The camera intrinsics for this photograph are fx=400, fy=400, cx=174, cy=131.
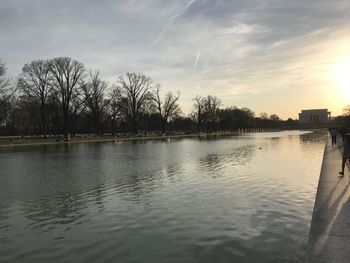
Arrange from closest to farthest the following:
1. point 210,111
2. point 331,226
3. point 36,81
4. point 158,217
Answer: point 331,226 < point 158,217 < point 36,81 < point 210,111

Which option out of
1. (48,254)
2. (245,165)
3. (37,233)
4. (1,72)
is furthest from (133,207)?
(1,72)

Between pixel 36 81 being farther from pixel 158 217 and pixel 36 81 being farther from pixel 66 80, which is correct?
pixel 158 217

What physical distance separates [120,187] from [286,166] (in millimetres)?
11421

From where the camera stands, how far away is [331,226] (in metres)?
8.94

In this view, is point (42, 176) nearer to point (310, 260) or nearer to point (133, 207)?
point (133, 207)

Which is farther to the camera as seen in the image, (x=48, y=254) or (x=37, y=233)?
(x=37, y=233)

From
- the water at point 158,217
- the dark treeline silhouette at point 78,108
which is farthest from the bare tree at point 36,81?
the water at point 158,217

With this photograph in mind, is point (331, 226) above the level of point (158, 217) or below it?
above

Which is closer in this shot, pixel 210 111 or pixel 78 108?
pixel 78 108

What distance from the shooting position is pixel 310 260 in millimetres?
6992

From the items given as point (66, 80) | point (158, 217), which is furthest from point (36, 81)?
point (158, 217)

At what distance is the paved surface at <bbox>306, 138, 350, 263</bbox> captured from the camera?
23.5 ft

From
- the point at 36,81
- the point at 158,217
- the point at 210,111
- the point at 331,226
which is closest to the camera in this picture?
the point at 331,226

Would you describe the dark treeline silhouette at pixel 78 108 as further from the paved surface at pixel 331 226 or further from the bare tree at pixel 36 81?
the paved surface at pixel 331 226
